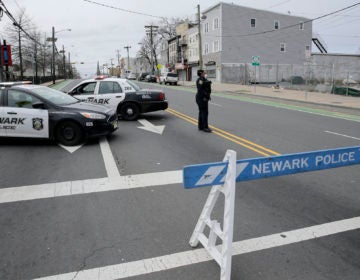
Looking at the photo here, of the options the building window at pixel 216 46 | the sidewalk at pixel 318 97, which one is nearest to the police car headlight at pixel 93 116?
the sidewalk at pixel 318 97

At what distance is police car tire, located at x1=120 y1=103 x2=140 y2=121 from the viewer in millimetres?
13062

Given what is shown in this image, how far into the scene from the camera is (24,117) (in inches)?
338

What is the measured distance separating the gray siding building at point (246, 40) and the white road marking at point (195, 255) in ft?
146

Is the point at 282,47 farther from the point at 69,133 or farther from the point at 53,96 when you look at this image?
the point at 69,133

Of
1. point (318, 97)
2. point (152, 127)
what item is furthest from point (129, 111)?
point (318, 97)

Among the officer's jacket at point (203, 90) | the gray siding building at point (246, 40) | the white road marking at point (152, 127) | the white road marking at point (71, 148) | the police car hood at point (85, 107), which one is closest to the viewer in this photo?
the white road marking at point (71, 148)

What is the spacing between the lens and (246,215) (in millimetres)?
4613

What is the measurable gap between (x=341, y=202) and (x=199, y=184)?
295cm

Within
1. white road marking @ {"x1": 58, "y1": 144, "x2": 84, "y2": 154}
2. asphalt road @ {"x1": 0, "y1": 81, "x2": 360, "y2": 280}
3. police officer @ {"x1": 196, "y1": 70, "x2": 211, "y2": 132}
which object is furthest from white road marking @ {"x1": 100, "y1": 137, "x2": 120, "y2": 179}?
police officer @ {"x1": 196, "y1": 70, "x2": 211, "y2": 132}

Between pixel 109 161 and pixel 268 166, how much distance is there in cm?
457

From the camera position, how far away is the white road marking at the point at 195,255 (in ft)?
10.9

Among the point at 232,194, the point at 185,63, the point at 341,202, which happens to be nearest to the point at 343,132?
the point at 341,202

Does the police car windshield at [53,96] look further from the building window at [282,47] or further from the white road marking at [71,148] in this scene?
the building window at [282,47]

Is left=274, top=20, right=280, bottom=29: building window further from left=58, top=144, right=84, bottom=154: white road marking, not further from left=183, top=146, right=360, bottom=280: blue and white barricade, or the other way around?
left=183, top=146, right=360, bottom=280: blue and white barricade
